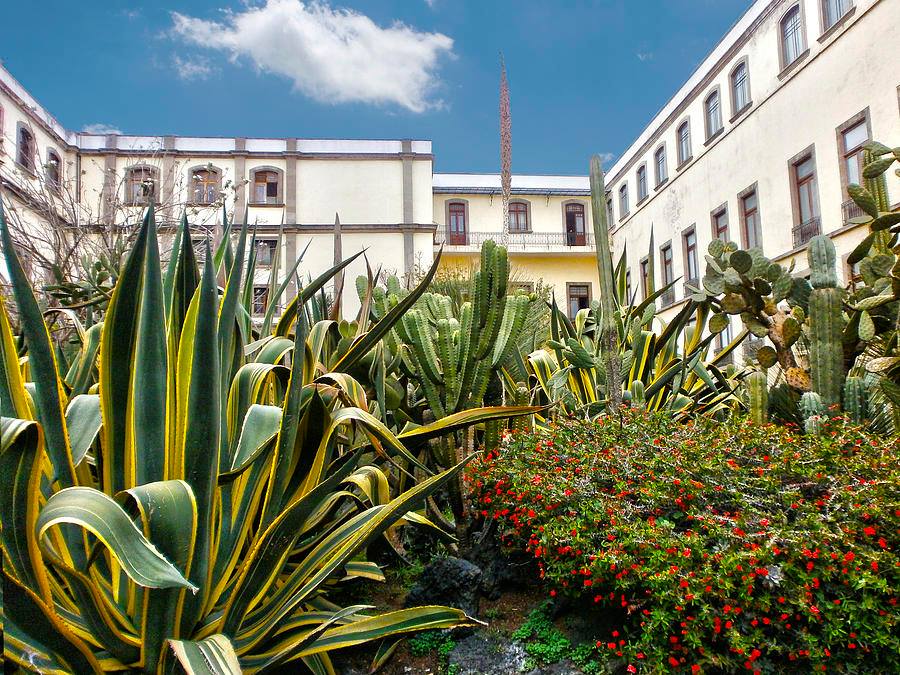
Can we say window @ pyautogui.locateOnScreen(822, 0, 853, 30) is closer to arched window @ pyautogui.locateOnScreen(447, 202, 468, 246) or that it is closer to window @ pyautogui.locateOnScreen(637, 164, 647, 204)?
window @ pyautogui.locateOnScreen(637, 164, 647, 204)

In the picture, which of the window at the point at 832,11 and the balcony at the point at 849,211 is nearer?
the balcony at the point at 849,211

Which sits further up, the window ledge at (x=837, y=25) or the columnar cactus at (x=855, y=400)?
the window ledge at (x=837, y=25)

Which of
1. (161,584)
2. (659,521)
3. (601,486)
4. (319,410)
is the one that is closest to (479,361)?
(601,486)

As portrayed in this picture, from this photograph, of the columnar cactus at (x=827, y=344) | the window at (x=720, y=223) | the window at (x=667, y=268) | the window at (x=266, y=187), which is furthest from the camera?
the window at (x=266, y=187)

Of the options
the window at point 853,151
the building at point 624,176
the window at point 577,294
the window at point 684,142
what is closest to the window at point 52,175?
the building at point 624,176

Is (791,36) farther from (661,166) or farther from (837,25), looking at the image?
(661,166)

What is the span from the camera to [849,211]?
1173 cm

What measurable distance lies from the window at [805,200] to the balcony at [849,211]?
2.54 feet

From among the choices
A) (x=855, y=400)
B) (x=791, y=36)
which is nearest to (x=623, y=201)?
(x=791, y=36)

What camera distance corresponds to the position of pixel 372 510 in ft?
6.08

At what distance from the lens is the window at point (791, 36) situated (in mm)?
13078

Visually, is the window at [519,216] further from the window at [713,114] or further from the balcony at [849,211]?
the balcony at [849,211]

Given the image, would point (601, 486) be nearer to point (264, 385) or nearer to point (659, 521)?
Result: point (659, 521)

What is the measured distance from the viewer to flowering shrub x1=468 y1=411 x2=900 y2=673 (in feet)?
6.44
